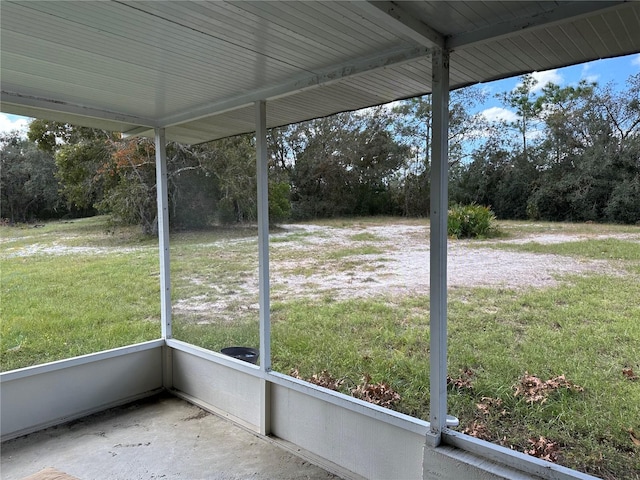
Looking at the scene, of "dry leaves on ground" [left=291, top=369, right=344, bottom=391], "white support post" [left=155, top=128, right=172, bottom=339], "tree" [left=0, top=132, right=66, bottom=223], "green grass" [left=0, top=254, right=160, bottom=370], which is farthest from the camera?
"tree" [left=0, top=132, right=66, bottom=223]

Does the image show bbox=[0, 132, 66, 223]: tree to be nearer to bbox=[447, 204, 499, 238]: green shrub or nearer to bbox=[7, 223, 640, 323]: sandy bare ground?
bbox=[7, 223, 640, 323]: sandy bare ground

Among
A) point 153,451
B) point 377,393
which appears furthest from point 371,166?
point 153,451

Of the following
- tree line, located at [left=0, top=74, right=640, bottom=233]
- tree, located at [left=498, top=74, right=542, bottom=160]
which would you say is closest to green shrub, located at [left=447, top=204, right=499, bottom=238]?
tree line, located at [left=0, top=74, right=640, bottom=233]

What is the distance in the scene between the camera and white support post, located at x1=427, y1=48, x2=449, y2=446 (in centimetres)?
182

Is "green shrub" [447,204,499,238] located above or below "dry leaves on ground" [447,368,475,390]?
above

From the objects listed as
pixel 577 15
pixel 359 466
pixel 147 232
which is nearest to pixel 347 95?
pixel 577 15

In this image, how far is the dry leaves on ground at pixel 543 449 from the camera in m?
2.08

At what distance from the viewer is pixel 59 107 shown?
Result: 9.42 feet

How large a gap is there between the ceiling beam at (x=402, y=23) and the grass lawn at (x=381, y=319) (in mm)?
1301

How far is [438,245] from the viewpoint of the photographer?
186cm

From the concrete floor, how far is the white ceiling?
222cm

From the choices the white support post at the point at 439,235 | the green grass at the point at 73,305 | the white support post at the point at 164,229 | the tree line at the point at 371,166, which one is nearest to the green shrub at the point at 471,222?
the tree line at the point at 371,166

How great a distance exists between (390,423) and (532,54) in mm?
1878

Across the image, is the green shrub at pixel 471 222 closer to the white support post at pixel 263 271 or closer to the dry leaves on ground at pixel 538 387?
the dry leaves on ground at pixel 538 387
